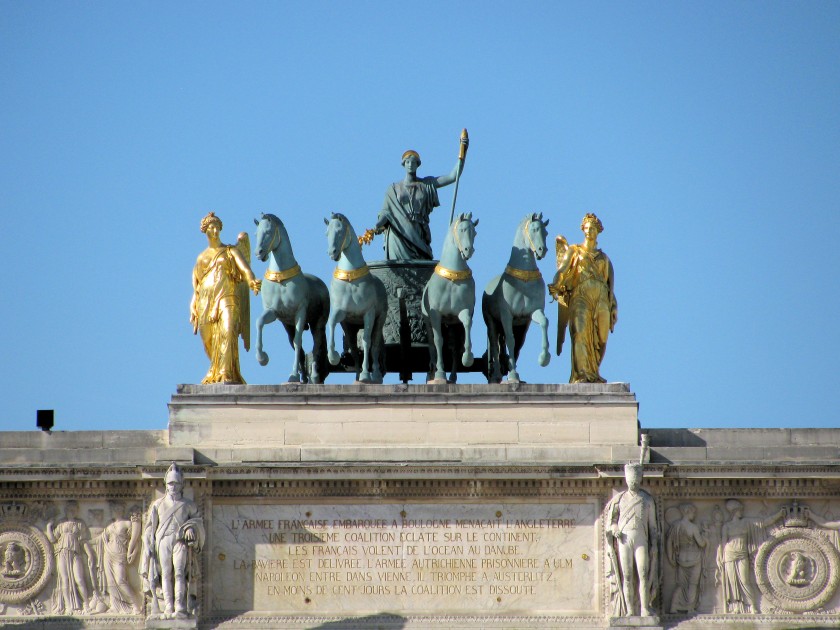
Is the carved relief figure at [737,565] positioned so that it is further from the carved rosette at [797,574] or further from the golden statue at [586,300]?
the golden statue at [586,300]

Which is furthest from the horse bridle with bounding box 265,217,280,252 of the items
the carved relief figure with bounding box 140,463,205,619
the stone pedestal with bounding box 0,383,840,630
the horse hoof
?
the carved relief figure with bounding box 140,463,205,619

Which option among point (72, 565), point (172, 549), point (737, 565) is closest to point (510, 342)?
point (737, 565)

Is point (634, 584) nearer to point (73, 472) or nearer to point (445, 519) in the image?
point (445, 519)

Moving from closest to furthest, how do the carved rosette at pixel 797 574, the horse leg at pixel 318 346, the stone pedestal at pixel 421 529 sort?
the stone pedestal at pixel 421 529, the carved rosette at pixel 797 574, the horse leg at pixel 318 346

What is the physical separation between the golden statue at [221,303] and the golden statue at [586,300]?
5190 mm

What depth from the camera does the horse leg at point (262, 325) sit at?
181 ft

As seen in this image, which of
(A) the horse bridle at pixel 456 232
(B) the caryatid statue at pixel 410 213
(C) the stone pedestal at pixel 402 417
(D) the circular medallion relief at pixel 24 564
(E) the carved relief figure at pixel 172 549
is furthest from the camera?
(B) the caryatid statue at pixel 410 213

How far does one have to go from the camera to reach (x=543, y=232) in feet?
180

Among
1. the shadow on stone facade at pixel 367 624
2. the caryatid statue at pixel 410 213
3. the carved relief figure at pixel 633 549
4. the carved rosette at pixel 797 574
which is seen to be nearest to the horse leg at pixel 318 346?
the caryatid statue at pixel 410 213

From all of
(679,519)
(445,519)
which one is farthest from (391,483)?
(679,519)

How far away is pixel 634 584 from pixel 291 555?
18.2ft

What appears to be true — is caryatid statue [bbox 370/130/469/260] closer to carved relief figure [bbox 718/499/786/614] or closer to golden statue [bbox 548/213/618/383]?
golden statue [bbox 548/213/618/383]

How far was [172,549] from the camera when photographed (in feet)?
173

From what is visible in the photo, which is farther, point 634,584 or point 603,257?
point 603,257
